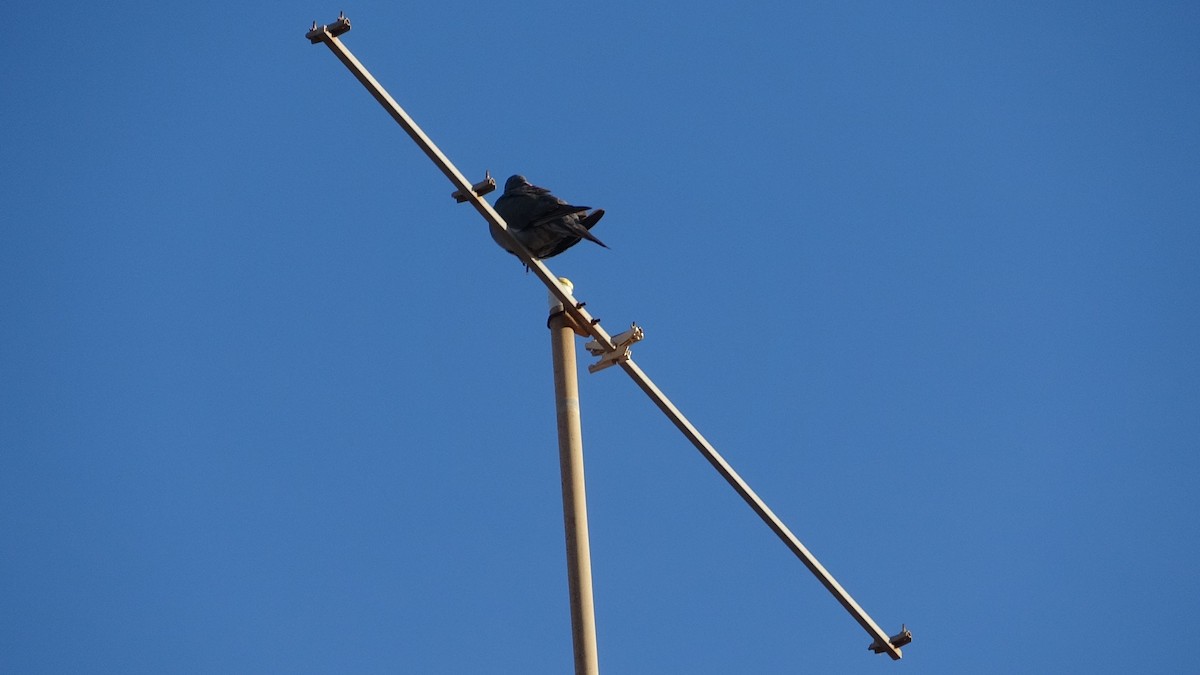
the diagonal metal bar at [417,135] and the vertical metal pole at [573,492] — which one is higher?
the diagonal metal bar at [417,135]

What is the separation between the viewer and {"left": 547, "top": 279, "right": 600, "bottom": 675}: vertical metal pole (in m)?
7.73

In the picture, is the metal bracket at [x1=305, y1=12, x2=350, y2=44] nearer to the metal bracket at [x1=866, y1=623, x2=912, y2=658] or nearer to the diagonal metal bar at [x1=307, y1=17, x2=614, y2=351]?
the diagonal metal bar at [x1=307, y1=17, x2=614, y2=351]

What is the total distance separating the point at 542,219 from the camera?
975 cm

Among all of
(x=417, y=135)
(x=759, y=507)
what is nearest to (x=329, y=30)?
(x=417, y=135)

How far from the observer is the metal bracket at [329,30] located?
8375 mm

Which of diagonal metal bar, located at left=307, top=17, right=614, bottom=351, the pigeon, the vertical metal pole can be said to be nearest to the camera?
the vertical metal pole

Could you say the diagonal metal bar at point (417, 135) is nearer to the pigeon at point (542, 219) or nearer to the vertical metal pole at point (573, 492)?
the vertical metal pole at point (573, 492)

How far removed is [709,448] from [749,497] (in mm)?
423

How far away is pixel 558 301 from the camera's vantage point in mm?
8656

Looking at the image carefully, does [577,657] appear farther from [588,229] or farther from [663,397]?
[588,229]

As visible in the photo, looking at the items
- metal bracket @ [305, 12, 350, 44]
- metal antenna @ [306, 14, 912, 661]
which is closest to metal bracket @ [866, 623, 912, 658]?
metal antenna @ [306, 14, 912, 661]

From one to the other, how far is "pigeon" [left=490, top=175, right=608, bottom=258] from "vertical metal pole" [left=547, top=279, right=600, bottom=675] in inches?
40.9

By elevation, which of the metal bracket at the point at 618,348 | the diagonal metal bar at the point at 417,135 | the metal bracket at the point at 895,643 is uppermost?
the diagonal metal bar at the point at 417,135

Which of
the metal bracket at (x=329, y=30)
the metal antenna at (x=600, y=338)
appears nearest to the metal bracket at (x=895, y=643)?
the metal antenna at (x=600, y=338)
